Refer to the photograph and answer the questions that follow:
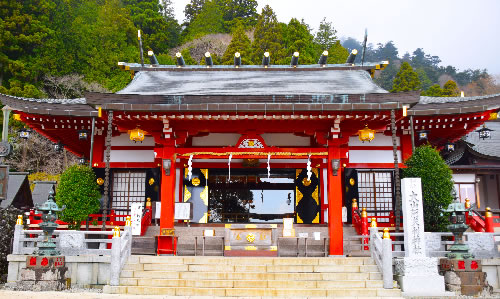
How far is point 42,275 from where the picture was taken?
960 cm

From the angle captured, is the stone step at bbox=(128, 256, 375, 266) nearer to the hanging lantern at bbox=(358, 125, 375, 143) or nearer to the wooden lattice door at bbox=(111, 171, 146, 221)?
the hanging lantern at bbox=(358, 125, 375, 143)

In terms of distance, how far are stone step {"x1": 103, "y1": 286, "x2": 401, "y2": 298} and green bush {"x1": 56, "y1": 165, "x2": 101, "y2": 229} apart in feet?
12.1

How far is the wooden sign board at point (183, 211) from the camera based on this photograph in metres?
13.9

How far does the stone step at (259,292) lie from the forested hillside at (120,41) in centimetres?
2651

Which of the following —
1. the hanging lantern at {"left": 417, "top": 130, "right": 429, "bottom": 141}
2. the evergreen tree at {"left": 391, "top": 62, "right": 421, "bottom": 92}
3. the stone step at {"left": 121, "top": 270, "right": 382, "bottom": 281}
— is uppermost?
the evergreen tree at {"left": 391, "top": 62, "right": 421, "bottom": 92}

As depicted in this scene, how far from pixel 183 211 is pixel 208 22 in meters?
42.3

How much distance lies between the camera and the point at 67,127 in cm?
1351

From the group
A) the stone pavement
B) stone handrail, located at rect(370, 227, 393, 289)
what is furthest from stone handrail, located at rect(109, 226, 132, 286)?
stone handrail, located at rect(370, 227, 393, 289)

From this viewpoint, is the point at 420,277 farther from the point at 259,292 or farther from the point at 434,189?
the point at 259,292

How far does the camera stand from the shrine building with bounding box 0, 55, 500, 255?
37.3 ft

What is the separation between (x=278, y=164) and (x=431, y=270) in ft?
20.9

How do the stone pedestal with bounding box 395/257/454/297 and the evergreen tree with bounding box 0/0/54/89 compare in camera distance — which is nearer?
the stone pedestal with bounding box 395/257/454/297

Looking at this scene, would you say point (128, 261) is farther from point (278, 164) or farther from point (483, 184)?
point (483, 184)

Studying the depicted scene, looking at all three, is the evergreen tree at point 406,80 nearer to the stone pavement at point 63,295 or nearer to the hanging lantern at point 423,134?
the hanging lantern at point 423,134
